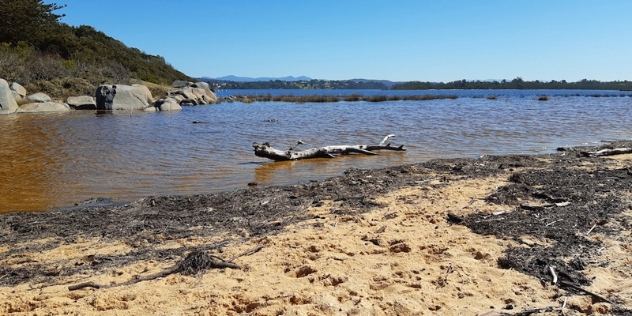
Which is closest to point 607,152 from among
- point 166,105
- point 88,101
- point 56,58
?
→ point 166,105

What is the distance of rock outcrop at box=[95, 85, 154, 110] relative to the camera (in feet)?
107

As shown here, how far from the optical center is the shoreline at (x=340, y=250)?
3586 millimetres

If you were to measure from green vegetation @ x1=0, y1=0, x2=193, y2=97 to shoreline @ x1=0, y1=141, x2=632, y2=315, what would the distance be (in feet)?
114

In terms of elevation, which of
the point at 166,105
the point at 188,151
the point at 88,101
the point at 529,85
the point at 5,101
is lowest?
the point at 188,151

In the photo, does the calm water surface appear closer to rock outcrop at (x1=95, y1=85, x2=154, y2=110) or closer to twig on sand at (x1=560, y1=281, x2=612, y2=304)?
twig on sand at (x1=560, y1=281, x2=612, y2=304)

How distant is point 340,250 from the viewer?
187 inches

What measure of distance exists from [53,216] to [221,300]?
165 inches

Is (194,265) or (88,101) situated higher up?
(88,101)

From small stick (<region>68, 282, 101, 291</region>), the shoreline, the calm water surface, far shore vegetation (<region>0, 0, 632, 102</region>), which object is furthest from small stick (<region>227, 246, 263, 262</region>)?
far shore vegetation (<region>0, 0, 632, 102</region>)

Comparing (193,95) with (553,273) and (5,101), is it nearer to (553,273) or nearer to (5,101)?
(5,101)

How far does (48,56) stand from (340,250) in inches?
1909

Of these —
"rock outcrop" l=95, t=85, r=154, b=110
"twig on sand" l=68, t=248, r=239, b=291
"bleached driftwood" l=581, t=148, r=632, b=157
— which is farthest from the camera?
"rock outcrop" l=95, t=85, r=154, b=110

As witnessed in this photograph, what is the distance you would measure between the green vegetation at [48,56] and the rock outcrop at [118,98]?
16.5ft

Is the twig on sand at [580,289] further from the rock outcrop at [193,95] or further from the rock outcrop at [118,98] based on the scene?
the rock outcrop at [193,95]
